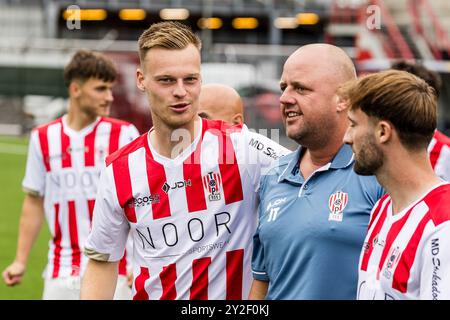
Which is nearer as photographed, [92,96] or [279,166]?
[279,166]

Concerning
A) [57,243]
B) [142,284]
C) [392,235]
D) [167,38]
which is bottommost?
[57,243]

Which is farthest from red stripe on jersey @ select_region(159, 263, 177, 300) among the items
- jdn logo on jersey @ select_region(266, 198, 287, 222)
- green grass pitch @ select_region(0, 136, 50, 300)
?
green grass pitch @ select_region(0, 136, 50, 300)

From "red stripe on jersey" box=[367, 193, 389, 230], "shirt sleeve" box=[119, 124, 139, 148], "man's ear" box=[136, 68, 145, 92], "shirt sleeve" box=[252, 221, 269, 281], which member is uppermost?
"man's ear" box=[136, 68, 145, 92]

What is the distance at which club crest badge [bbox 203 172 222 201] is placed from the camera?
3.96 m

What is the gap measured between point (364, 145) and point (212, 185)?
1.06 m

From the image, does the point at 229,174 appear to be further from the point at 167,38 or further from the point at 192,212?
the point at 167,38

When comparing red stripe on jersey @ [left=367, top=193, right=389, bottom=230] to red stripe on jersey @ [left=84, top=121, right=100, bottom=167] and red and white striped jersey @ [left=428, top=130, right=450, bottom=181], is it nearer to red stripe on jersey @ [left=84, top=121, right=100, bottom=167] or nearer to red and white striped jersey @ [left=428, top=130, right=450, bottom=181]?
red and white striped jersey @ [left=428, top=130, right=450, bottom=181]

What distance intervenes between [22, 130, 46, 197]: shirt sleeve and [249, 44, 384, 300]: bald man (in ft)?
8.99

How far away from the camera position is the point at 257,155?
13.3 ft

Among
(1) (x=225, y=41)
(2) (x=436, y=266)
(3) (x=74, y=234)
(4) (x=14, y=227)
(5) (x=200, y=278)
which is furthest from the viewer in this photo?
(1) (x=225, y=41)

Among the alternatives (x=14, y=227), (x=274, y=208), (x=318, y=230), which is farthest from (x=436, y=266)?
(x=14, y=227)

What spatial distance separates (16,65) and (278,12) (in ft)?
29.8

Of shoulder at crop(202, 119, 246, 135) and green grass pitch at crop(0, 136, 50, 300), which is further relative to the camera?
green grass pitch at crop(0, 136, 50, 300)

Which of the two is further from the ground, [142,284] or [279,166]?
[279,166]
